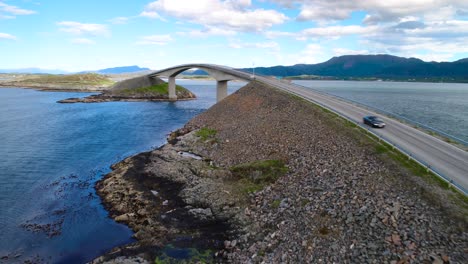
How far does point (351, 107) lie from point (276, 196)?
103 ft

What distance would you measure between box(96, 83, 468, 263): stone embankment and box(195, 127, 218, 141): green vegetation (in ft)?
21.0

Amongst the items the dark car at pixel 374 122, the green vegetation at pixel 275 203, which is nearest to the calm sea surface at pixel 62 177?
→ the green vegetation at pixel 275 203

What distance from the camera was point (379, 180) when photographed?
2403 centimetres

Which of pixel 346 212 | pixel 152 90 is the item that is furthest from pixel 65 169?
pixel 152 90

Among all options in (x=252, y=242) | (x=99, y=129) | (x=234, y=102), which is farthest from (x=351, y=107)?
(x=99, y=129)

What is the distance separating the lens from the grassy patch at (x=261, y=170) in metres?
30.4

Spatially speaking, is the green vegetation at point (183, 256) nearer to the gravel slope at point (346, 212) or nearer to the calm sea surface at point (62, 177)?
the gravel slope at point (346, 212)

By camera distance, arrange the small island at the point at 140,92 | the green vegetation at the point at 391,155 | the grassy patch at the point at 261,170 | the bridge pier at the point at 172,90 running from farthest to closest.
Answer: the bridge pier at the point at 172,90 → the small island at the point at 140,92 → the grassy patch at the point at 261,170 → the green vegetation at the point at 391,155

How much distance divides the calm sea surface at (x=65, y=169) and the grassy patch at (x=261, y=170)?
40.7 feet

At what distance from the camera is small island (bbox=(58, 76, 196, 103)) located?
395ft

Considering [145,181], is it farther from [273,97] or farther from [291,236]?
[273,97]

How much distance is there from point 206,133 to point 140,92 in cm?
8125

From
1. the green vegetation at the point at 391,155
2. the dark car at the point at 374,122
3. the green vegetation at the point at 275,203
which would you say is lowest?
the green vegetation at the point at 275,203

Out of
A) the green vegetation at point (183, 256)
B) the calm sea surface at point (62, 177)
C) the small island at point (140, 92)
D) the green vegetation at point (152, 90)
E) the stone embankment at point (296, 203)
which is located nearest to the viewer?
the stone embankment at point (296, 203)
